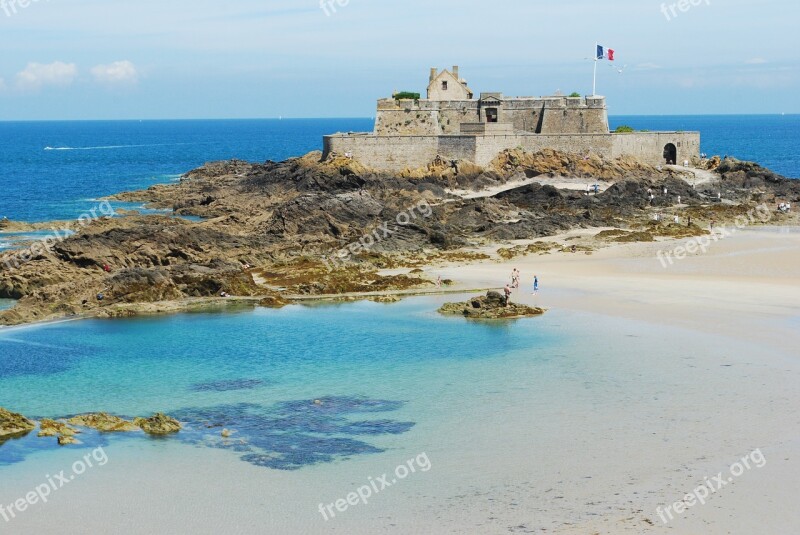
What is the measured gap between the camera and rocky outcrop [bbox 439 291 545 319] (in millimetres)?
27891

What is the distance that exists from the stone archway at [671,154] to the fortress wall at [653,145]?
0.21 meters

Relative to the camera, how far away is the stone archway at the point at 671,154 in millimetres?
61256

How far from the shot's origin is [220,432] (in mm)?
18672

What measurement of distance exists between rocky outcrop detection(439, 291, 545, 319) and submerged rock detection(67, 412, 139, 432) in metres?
11.5

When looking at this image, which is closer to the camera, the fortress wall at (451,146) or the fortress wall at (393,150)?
the fortress wall at (451,146)

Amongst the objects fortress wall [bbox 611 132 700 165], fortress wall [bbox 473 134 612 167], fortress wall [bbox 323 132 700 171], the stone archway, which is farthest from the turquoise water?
the stone archway

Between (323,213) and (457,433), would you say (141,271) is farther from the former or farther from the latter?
(457,433)

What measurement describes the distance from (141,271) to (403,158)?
27.5 meters

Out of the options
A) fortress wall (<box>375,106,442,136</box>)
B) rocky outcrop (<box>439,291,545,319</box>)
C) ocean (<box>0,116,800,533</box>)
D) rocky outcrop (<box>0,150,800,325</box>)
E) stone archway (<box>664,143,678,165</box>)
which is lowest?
ocean (<box>0,116,800,533</box>)

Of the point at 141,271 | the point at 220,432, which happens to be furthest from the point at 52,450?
the point at 141,271

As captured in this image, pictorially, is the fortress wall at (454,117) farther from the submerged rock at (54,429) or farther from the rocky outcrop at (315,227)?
the submerged rock at (54,429)

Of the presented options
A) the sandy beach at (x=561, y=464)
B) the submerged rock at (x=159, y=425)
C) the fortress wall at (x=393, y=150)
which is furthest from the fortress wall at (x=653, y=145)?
the submerged rock at (x=159, y=425)

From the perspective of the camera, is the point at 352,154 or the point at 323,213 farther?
the point at 352,154

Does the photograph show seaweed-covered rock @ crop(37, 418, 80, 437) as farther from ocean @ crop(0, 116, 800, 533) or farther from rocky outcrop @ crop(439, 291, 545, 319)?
rocky outcrop @ crop(439, 291, 545, 319)
